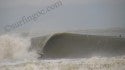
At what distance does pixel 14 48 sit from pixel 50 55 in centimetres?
32

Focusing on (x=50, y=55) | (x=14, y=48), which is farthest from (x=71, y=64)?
(x=14, y=48)

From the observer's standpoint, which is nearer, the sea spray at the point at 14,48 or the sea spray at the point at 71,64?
the sea spray at the point at 71,64

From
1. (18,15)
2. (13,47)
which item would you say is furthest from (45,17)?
(13,47)

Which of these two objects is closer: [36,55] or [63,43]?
[36,55]

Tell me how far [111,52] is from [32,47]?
0.67 metres

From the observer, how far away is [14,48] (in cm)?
219

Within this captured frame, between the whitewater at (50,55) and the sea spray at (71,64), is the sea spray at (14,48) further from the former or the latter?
the sea spray at (71,64)

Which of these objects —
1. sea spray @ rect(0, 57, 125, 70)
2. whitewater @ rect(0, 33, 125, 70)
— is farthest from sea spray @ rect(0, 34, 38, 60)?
sea spray @ rect(0, 57, 125, 70)

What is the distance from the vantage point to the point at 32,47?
7.27ft

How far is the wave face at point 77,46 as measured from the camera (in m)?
2.11

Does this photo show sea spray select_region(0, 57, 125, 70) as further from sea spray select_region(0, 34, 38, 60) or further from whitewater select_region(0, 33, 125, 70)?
sea spray select_region(0, 34, 38, 60)

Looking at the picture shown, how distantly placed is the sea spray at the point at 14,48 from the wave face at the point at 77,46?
7 cm

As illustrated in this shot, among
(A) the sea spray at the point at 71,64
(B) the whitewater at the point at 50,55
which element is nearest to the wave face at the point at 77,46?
(B) the whitewater at the point at 50,55

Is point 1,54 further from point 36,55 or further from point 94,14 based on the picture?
point 94,14
